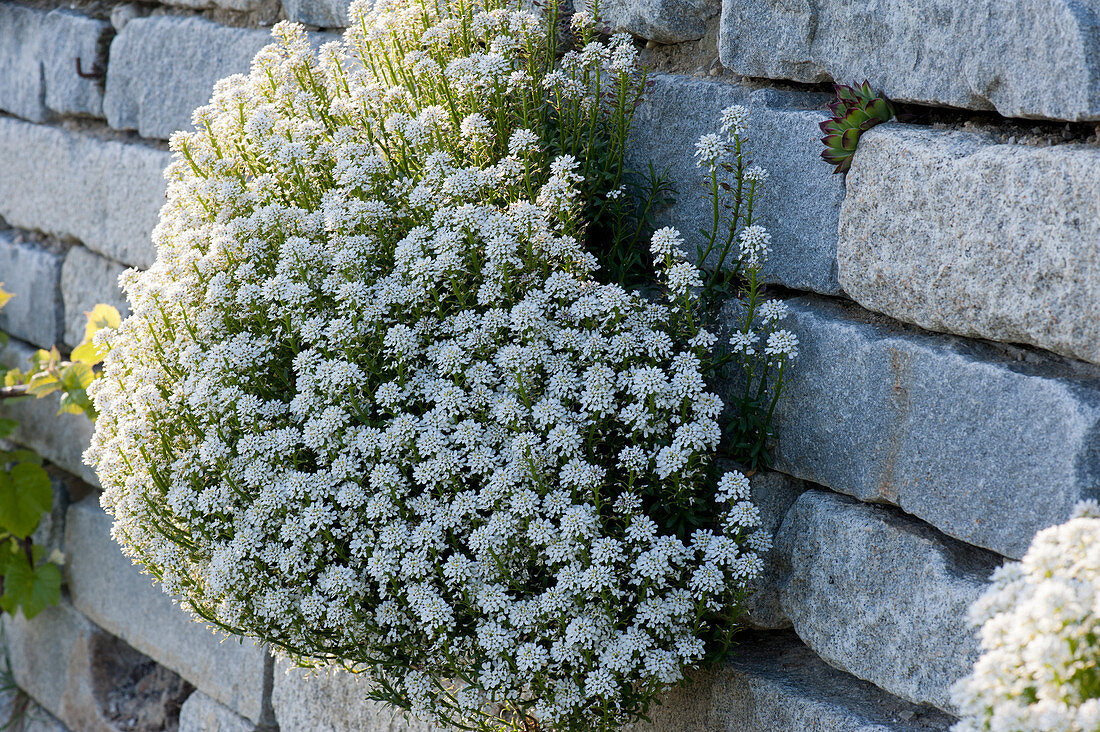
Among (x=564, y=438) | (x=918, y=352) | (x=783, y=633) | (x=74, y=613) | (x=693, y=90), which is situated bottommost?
(x=74, y=613)

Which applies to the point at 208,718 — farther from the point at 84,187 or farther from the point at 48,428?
the point at 84,187

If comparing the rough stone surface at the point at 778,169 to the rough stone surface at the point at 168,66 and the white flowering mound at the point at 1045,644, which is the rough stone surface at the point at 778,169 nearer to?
the white flowering mound at the point at 1045,644

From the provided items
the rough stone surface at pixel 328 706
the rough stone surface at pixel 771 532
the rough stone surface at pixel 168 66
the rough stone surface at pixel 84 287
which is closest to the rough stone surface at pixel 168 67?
the rough stone surface at pixel 168 66

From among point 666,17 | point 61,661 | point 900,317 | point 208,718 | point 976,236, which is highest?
point 666,17

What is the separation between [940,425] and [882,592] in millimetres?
315

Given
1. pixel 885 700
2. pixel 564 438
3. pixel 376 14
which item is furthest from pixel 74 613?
pixel 885 700

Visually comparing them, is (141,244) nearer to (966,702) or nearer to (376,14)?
(376,14)

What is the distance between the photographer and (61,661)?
13.1 ft

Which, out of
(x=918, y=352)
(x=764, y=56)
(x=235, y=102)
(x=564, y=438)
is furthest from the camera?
(x=235, y=102)

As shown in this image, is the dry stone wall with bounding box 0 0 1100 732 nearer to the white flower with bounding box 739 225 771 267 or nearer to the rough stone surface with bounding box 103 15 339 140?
the white flower with bounding box 739 225 771 267

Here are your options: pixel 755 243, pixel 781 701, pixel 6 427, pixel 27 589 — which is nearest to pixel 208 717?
pixel 27 589

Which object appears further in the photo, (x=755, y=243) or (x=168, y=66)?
(x=168, y=66)

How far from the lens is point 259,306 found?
6.84 feet

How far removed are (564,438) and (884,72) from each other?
2.68ft
